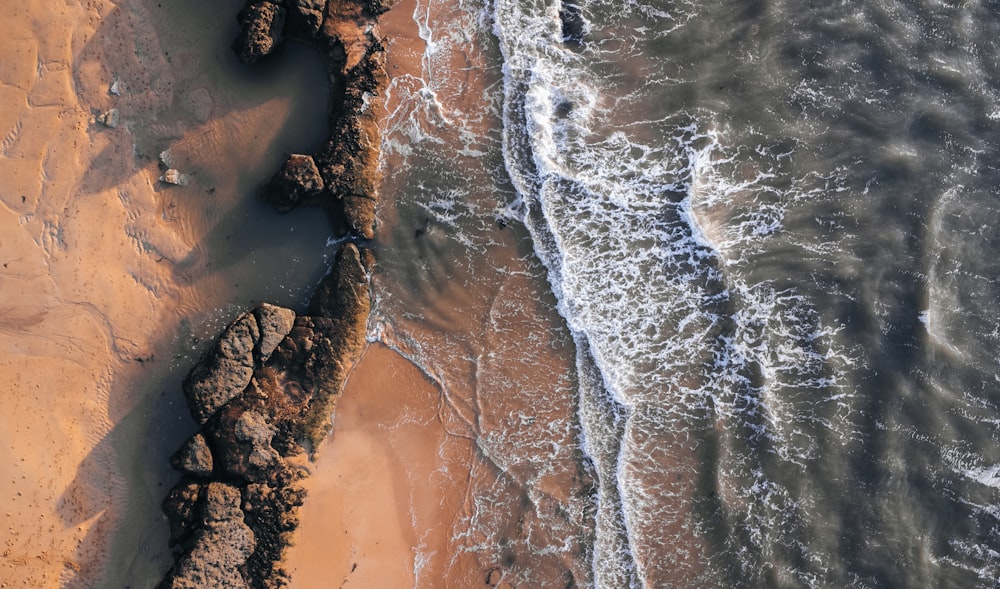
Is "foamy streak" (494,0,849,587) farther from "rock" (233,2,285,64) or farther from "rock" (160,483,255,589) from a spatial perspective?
"rock" (160,483,255,589)

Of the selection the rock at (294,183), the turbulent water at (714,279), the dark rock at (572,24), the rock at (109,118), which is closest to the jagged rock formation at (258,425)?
the turbulent water at (714,279)

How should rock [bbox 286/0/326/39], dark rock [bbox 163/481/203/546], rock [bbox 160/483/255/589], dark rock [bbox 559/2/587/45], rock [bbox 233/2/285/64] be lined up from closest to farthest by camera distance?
rock [bbox 160/483/255/589]
dark rock [bbox 163/481/203/546]
rock [bbox 233/2/285/64]
rock [bbox 286/0/326/39]
dark rock [bbox 559/2/587/45]

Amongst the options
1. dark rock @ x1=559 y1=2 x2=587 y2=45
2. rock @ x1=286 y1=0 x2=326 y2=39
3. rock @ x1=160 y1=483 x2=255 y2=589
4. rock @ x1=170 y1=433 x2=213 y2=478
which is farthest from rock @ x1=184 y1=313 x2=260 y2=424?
dark rock @ x1=559 y1=2 x2=587 y2=45

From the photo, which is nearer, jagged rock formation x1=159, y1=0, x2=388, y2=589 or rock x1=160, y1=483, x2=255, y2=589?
rock x1=160, y1=483, x2=255, y2=589

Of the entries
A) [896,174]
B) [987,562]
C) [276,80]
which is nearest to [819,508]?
[987,562]

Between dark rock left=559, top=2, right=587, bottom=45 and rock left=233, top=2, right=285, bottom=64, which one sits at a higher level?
rock left=233, top=2, right=285, bottom=64

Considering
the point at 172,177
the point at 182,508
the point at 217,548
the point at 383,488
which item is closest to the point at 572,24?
the point at 172,177
